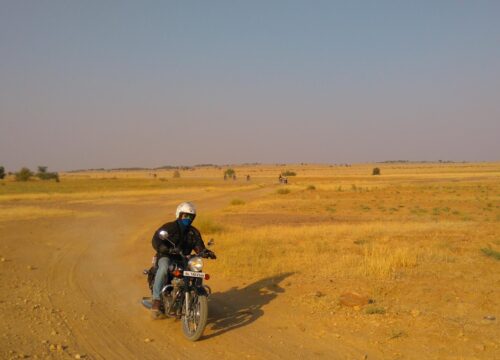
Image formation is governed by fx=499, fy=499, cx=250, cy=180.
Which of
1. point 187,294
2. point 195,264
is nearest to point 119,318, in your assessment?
point 187,294

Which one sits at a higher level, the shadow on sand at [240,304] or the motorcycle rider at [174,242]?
the motorcycle rider at [174,242]

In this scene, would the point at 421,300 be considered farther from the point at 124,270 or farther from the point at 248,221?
the point at 248,221

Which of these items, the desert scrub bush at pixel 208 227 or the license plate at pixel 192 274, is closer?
the license plate at pixel 192 274

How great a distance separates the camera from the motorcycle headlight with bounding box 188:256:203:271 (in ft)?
22.1

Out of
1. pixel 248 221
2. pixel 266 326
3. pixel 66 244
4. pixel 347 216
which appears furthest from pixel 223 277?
pixel 347 216

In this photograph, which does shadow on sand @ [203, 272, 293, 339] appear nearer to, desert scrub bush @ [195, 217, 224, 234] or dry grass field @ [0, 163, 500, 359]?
dry grass field @ [0, 163, 500, 359]

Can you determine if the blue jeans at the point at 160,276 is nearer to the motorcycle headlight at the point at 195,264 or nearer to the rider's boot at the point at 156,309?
the rider's boot at the point at 156,309

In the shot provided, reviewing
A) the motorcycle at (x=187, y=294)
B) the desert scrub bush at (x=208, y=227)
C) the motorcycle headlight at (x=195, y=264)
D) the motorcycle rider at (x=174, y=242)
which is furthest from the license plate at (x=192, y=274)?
the desert scrub bush at (x=208, y=227)

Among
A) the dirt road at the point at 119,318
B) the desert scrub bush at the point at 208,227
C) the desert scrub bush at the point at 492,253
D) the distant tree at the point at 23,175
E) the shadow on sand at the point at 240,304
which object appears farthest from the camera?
the distant tree at the point at 23,175

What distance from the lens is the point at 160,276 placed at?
694cm

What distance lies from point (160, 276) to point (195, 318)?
769 mm

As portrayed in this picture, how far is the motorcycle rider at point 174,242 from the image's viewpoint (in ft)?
22.7

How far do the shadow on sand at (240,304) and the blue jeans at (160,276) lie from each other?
91 centimetres

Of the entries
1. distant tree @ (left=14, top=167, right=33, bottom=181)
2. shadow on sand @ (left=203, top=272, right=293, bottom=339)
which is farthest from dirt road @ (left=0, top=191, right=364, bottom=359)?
distant tree @ (left=14, top=167, right=33, bottom=181)
